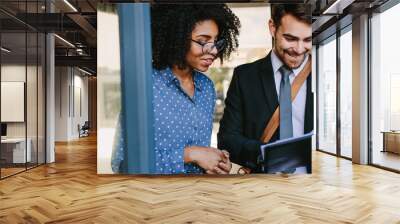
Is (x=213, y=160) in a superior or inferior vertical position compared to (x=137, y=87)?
inferior

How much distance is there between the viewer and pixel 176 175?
690 centimetres

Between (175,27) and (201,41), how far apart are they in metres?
0.48

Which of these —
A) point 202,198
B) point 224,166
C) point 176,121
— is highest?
point 176,121

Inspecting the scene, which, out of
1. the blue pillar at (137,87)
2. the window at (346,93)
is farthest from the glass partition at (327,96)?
the blue pillar at (137,87)

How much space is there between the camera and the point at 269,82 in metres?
6.70

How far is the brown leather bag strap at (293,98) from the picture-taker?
260 inches

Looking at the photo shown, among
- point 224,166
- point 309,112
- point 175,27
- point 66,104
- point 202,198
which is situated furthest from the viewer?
point 66,104

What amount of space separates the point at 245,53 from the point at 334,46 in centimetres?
451

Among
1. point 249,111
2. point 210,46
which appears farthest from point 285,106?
point 210,46

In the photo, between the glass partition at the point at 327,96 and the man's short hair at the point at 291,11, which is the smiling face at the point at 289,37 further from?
the glass partition at the point at 327,96

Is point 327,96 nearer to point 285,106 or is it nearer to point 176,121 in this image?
point 285,106

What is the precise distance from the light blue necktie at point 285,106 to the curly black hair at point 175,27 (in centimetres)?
128

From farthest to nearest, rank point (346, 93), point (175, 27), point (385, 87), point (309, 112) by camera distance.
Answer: point (346, 93) < point (385, 87) < point (309, 112) < point (175, 27)

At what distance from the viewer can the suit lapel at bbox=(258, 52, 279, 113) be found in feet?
21.8
